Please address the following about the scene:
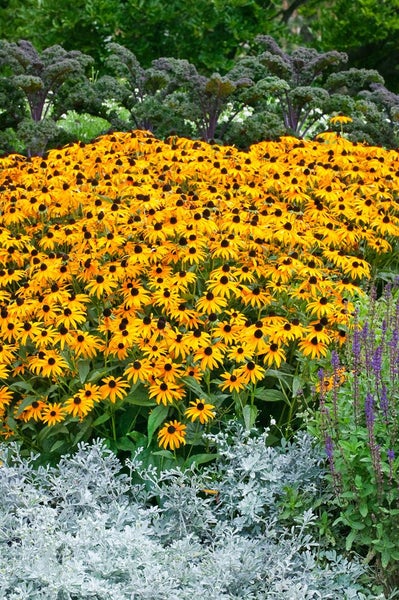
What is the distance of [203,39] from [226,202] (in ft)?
19.1

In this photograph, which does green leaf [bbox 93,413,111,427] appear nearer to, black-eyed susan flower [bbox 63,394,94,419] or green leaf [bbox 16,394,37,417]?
black-eyed susan flower [bbox 63,394,94,419]

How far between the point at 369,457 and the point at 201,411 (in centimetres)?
62

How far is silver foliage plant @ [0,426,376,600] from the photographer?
2.70 m

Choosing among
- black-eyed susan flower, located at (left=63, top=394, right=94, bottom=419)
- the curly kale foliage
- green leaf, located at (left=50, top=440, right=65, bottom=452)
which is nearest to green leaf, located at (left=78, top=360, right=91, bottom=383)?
black-eyed susan flower, located at (left=63, top=394, right=94, bottom=419)

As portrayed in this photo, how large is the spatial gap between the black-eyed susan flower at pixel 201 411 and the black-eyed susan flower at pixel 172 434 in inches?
2.0

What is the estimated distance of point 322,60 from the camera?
643 centimetres

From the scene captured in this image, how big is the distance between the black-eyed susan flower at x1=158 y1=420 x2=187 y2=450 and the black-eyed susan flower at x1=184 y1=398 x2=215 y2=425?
52mm

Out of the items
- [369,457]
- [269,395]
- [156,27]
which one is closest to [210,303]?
[269,395]

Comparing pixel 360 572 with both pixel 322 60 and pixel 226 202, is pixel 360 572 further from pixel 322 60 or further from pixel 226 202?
pixel 322 60

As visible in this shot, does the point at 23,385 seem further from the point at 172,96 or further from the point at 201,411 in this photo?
the point at 172,96

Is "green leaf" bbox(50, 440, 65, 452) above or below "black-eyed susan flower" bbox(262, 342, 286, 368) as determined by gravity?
below

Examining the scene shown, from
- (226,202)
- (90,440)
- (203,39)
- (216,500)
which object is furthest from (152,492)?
(203,39)

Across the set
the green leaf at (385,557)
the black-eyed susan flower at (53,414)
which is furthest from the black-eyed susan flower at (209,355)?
the green leaf at (385,557)

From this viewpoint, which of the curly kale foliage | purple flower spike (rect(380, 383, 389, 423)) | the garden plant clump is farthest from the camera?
the curly kale foliage
